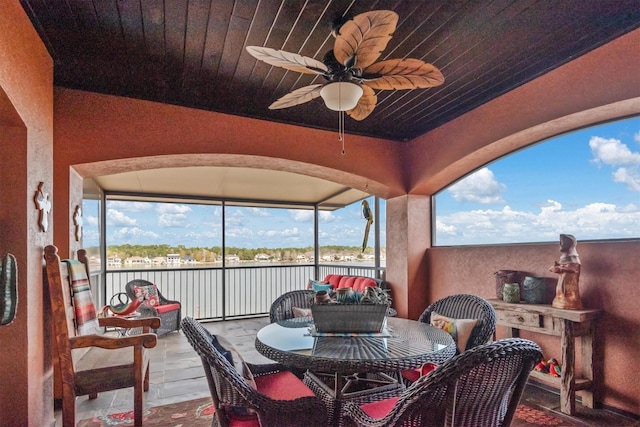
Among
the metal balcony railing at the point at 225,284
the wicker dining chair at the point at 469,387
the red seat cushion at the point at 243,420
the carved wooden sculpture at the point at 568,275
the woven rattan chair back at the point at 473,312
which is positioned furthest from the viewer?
the metal balcony railing at the point at 225,284

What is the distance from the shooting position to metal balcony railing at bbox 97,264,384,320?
6271 millimetres

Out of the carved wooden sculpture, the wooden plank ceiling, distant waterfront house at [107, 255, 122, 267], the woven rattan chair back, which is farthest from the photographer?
distant waterfront house at [107, 255, 122, 267]

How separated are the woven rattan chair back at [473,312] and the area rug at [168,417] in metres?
1.87

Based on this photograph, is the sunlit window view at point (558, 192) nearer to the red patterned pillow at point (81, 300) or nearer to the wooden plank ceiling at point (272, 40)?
the wooden plank ceiling at point (272, 40)

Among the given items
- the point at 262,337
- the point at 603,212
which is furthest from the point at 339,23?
the point at 603,212

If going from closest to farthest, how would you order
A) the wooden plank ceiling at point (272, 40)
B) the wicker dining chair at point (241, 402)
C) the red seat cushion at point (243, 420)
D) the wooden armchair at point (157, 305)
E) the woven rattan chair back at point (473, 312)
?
the wicker dining chair at point (241, 402)
the red seat cushion at point (243, 420)
the wooden plank ceiling at point (272, 40)
the woven rattan chair back at point (473, 312)
the wooden armchair at point (157, 305)

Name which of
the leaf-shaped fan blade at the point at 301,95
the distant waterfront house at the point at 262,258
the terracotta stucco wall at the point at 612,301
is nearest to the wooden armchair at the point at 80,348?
the leaf-shaped fan blade at the point at 301,95

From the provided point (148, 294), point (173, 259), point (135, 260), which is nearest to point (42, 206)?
point (148, 294)

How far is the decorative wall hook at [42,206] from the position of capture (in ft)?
7.70

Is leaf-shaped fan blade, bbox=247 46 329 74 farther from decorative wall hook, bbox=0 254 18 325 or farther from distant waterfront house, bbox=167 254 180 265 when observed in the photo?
distant waterfront house, bbox=167 254 180 265

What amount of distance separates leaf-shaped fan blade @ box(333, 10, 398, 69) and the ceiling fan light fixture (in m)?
0.12

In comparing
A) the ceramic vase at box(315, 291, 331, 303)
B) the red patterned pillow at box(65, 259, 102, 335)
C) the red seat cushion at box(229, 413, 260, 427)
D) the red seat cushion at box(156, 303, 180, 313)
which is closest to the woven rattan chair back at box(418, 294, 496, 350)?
the ceramic vase at box(315, 291, 331, 303)

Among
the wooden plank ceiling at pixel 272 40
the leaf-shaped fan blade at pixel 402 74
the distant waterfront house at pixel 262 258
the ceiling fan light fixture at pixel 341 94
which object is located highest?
the wooden plank ceiling at pixel 272 40

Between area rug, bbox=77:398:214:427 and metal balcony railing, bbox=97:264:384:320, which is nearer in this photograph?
area rug, bbox=77:398:214:427
